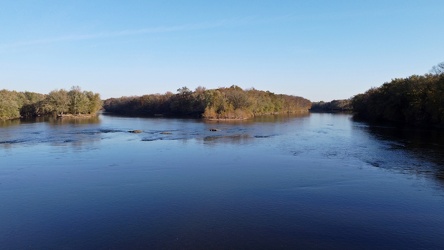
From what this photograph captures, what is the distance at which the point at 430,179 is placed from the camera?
18.5 meters

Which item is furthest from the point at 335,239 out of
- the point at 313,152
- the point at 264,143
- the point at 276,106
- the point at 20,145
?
the point at 276,106

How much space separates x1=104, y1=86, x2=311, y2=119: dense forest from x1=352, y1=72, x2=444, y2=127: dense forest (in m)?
31.3

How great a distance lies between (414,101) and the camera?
56156 mm

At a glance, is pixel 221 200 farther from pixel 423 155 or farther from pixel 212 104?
pixel 212 104

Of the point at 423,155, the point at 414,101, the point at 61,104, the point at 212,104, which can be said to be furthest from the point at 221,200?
the point at 61,104

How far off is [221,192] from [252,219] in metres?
3.78

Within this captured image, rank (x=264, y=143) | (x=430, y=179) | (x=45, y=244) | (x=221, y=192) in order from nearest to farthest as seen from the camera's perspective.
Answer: (x=45, y=244) < (x=221, y=192) < (x=430, y=179) < (x=264, y=143)

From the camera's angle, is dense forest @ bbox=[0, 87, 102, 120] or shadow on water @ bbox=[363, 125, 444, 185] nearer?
shadow on water @ bbox=[363, 125, 444, 185]

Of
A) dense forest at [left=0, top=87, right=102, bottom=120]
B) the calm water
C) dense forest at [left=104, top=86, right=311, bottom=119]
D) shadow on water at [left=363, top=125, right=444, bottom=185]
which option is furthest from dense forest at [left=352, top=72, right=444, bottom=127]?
dense forest at [left=0, top=87, right=102, bottom=120]

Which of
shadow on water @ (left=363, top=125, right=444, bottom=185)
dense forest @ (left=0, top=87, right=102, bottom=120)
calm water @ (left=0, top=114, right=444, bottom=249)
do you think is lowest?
calm water @ (left=0, top=114, right=444, bottom=249)

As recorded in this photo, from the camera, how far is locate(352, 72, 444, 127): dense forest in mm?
48219

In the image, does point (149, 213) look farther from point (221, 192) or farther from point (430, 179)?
point (430, 179)

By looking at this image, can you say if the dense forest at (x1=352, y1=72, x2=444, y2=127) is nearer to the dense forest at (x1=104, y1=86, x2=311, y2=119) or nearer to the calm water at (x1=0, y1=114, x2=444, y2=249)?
the calm water at (x1=0, y1=114, x2=444, y2=249)

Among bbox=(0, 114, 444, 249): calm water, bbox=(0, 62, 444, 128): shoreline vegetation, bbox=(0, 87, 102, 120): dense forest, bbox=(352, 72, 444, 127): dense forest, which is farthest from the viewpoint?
bbox=(0, 87, 102, 120): dense forest
